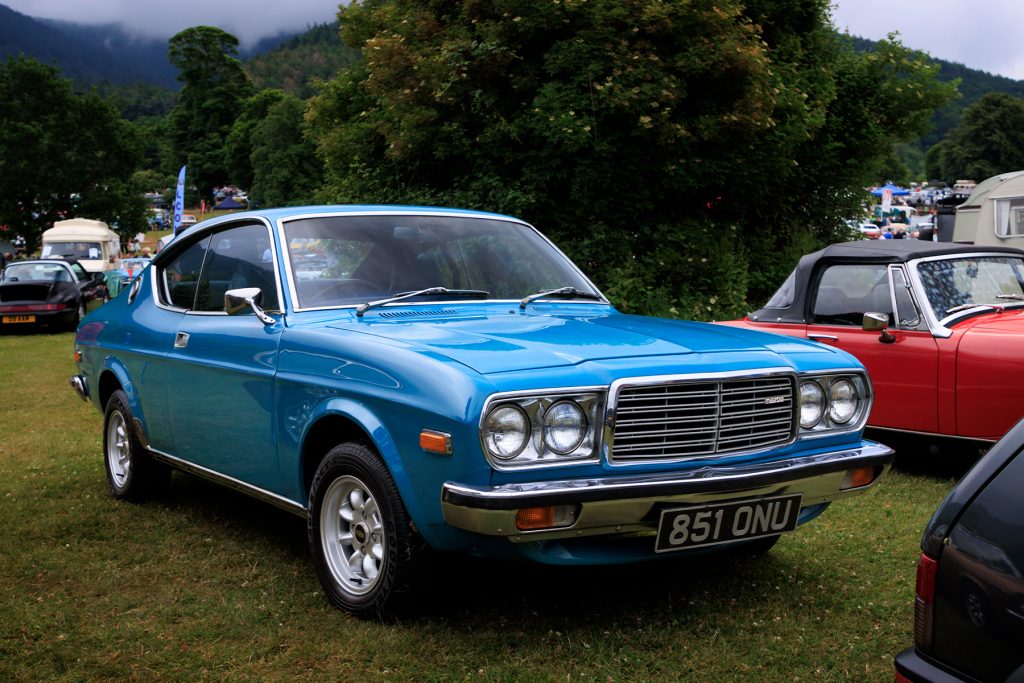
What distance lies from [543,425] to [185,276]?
3069mm

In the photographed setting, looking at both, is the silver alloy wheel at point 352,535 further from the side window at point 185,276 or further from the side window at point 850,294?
the side window at point 850,294

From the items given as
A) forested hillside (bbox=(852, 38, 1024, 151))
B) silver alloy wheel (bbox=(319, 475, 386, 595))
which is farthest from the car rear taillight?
forested hillside (bbox=(852, 38, 1024, 151))

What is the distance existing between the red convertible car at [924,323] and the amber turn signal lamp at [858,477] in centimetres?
241

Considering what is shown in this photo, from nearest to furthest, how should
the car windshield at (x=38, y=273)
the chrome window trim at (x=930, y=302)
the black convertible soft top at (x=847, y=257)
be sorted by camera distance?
the chrome window trim at (x=930, y=302) → the black convertible soft top at (x=847, y=257) → the car windshield at (x=38, y=273)

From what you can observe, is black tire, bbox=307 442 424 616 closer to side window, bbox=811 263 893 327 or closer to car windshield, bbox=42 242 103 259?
side window, bbox=811 263 893 327

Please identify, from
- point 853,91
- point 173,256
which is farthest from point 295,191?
point 173,256

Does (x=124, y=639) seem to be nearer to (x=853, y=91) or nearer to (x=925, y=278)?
(x=925, y=278)

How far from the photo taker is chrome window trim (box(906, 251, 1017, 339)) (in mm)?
6794

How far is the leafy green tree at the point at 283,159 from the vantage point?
3154 inches

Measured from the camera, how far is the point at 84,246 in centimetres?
3644

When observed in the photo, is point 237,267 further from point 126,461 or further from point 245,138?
point 245,138

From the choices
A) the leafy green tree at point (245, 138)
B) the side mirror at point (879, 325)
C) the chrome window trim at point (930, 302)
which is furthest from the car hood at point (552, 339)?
the leafy green tree at point (245, 138)

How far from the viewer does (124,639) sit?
13.4 feet

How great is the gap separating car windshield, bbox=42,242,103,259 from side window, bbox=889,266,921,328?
109 ft
